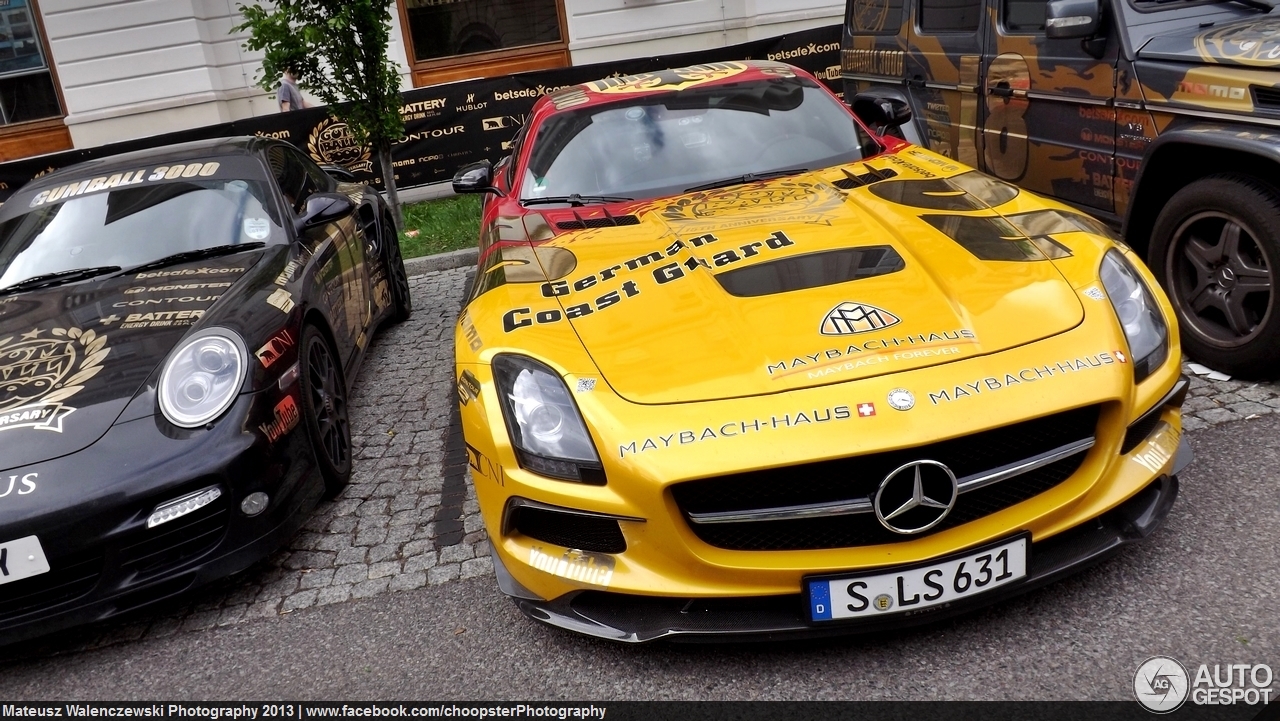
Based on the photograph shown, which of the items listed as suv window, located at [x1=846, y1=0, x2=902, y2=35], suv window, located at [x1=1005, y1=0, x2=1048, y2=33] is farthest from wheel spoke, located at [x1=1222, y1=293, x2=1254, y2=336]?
suv window, located at [x1=846, y1=0, x2=902, y2=35]

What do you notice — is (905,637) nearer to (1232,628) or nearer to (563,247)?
(1232,628)

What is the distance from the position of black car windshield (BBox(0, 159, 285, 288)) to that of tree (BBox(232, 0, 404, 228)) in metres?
3.53

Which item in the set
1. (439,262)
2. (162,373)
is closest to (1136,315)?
(162,373)

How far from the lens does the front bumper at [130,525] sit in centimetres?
276

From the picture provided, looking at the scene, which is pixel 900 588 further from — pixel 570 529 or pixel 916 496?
pixel 570 529

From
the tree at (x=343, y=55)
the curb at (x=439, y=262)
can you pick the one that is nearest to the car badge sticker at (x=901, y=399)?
the curb at (x=439, y=262)

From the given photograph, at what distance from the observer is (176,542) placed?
2924 mm

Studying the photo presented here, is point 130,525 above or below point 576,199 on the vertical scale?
below

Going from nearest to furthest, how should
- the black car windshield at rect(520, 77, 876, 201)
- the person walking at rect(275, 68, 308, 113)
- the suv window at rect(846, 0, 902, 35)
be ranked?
1. the black car windshield at rect(520, 77, 876, 201)
2. the suv window at rect(846, 0, 902, 35)
3. the person walking at rect(275, 68, 308, 113)

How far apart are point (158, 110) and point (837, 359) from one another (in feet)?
Result: 42.0

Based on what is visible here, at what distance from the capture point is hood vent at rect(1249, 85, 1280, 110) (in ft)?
10.9

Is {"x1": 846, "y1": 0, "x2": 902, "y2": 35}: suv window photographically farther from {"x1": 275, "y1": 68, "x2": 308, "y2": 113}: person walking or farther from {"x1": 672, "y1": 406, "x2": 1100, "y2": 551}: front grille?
{"x1": 275, "y1": 68, "x2": 308, "y2": 113}: person walking

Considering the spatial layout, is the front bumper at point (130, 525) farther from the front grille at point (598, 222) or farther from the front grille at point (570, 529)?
the front grille at point (598, 222)

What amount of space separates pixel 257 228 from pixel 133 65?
10.2 m
